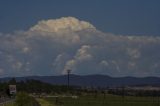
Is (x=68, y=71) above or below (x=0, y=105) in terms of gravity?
above

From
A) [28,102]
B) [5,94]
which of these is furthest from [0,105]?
[5,94]

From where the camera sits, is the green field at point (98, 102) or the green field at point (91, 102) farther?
the green field at point (98, 102)

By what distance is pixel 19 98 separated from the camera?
6750 centimetres

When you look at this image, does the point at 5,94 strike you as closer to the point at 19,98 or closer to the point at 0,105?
the point at 0,105

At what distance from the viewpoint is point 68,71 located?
162m

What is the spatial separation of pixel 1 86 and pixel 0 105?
282 feet

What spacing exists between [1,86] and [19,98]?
96.8 metres

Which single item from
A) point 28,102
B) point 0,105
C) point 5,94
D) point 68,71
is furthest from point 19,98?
point 68,71

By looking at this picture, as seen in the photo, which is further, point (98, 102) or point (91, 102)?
point (98, 102)

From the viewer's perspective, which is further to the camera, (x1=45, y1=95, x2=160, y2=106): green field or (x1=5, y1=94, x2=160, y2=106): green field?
(x1=45, y1=95, x2=160, y2=106): green field

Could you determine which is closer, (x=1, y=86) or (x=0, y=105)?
(x=0, y=105)

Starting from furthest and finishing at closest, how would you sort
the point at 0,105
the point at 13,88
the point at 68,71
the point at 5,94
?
the point at 68,71
the point at 5,94
the point at 0,105
the point at 13,88

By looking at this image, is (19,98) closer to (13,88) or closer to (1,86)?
(13,88)

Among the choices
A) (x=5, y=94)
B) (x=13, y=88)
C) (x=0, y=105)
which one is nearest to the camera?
(x=13, y=88)
